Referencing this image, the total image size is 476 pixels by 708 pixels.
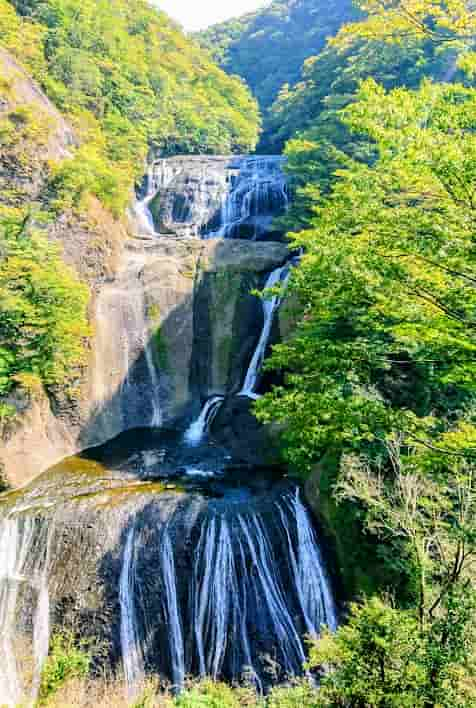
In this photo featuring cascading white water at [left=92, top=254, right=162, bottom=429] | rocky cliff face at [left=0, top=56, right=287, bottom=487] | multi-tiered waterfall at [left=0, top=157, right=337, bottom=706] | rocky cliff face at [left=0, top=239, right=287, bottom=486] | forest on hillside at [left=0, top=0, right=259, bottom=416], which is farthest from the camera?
cascading white water at [left=92, top=254, right=162, bottom=429]

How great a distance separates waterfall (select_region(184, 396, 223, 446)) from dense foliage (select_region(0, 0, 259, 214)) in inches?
376

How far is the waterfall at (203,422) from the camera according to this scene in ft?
47.8

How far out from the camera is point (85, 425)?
46.8 ft

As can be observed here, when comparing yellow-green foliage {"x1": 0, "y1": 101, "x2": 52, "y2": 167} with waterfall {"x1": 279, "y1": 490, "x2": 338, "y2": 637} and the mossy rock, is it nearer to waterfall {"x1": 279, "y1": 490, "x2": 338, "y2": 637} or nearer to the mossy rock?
the mossy rock

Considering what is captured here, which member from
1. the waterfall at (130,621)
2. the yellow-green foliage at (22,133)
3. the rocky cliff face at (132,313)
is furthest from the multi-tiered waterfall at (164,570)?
the yellow-green foliage at (22,133)

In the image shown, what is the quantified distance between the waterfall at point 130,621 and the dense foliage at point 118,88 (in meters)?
13.1

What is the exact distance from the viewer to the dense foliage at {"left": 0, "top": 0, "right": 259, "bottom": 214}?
69.5 ft

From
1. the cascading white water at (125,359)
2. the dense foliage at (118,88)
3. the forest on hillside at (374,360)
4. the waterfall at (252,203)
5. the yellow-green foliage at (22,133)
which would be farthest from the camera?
the waterfall at (252,203)

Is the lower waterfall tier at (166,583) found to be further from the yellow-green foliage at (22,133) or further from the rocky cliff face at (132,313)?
the yellow-green foliage at (22,133)

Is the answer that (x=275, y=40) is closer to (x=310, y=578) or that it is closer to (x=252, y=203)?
(x=252, y=203)

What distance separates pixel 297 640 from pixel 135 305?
12.3m

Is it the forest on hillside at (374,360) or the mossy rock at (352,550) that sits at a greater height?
the forest on hillside at (374,360)

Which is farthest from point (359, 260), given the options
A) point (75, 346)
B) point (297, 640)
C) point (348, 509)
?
point (75, 346)

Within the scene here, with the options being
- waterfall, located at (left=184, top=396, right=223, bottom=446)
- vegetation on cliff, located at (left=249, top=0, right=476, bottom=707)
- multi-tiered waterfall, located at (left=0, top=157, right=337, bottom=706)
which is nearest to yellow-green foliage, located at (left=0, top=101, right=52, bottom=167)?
waterfall, located at (left=184, top=396, right=223, bottom=446)
